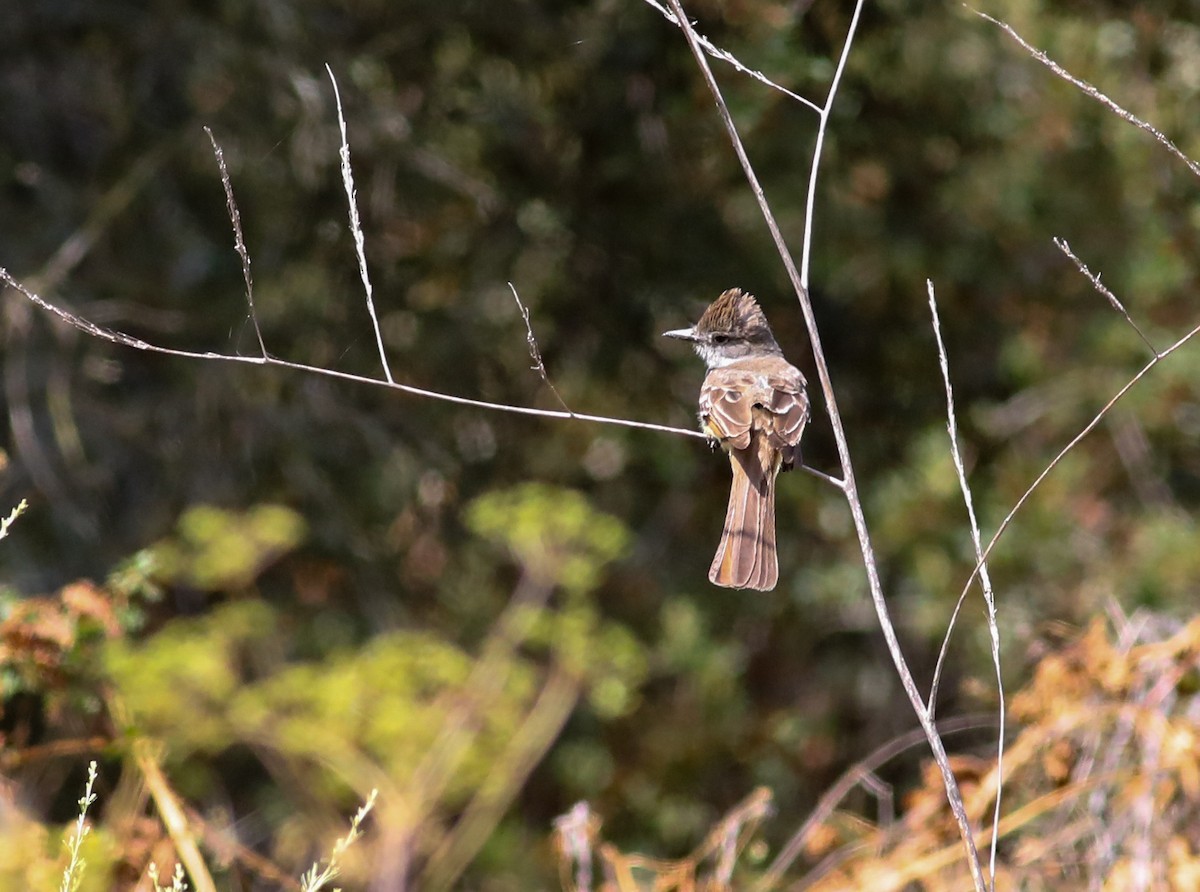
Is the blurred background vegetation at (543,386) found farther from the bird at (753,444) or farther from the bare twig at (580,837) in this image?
the bird at (753,444)

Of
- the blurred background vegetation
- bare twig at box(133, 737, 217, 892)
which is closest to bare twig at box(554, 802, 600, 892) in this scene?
bare twig at box(133, 737, 217, 892)

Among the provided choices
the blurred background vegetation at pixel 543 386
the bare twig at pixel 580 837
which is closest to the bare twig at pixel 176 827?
the bare twig at pixel 580 837

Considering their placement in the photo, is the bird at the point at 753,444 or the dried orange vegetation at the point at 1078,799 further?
the dried orange vegetation at the point at 1078,799

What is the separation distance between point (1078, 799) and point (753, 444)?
1270 millimetres

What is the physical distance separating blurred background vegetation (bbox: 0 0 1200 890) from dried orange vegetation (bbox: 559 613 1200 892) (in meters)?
1.98

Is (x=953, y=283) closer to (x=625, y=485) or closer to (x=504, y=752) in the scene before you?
(x=625, y=485)

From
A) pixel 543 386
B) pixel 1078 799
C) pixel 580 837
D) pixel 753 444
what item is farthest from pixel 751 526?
pixel 543 386

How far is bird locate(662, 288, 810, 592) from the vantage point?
3.39m

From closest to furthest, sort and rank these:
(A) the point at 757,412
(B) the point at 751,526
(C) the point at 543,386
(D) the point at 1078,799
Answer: (B) the point at 751,526 < (A) the point at 757,412 < (D) the point at 1078,799 < (C) the point at 543,386

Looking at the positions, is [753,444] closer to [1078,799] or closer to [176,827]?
[1078,799]

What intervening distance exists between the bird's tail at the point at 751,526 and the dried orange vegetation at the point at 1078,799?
87cm

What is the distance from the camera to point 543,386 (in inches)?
298

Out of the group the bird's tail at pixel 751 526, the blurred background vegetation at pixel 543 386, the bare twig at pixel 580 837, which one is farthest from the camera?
the blurred background vegetation at pixel 543 386

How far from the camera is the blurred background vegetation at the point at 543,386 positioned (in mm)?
6578
